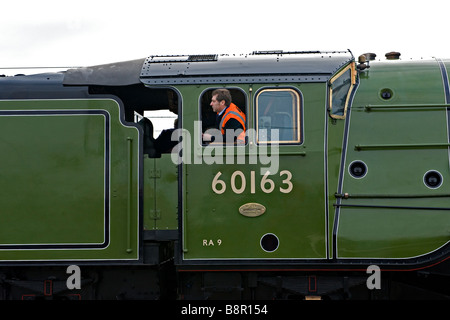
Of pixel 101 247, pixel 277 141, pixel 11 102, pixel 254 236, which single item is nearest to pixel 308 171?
pixel 277 141

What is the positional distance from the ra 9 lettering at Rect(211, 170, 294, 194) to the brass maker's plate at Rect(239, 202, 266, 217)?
16 centimetres

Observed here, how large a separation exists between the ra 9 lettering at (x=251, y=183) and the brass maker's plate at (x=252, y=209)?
158 millimetres

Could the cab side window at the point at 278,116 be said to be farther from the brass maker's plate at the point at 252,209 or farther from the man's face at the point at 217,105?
the brass maker's plate at the point at 252,209

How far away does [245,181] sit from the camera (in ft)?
19.4

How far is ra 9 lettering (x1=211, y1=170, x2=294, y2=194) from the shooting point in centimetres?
587

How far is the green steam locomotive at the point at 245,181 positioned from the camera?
19.1 feet

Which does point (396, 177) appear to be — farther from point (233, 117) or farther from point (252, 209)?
point (233, 117)

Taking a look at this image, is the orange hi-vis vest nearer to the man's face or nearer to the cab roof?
the man's face

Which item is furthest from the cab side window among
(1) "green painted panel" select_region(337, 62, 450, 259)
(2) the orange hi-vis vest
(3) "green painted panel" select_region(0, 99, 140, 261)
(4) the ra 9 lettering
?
(3) "green painted panel" select_region(0, 99, 140, 261)

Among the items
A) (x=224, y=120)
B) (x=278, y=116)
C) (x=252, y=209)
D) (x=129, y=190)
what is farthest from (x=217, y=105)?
(x=129, y=190)

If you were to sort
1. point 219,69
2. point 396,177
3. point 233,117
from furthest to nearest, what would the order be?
point 219,69 < point 233,117 < point 396,177

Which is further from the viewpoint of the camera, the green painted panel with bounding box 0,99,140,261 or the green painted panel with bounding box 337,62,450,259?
the green painted panel with bounding box 0,99,140,261

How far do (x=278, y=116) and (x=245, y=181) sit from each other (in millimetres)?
882
